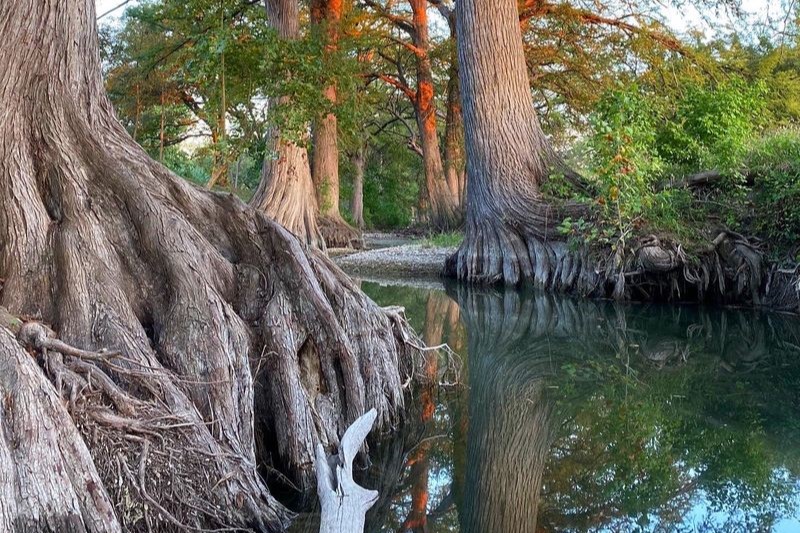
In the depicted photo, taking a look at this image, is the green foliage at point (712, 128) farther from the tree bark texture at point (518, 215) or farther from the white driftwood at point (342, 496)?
the white driftwood at point (342, 496)

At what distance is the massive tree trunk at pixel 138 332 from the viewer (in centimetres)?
254

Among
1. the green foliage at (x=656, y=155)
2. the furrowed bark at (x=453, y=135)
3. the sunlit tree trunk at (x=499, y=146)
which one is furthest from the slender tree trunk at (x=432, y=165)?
the green foliage at (x=656, y=155)

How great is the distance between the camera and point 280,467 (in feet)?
11.8

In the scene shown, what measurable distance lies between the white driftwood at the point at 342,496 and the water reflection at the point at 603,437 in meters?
0.29

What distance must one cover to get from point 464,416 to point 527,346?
2.35 metres

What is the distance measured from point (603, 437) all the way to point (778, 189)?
591cm

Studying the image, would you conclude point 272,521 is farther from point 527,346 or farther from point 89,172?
point 527,346

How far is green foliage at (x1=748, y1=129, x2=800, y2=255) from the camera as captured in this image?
843 centimetres

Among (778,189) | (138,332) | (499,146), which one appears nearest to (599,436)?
(138,332)

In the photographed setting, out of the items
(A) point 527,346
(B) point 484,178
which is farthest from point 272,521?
(B) point 484,178

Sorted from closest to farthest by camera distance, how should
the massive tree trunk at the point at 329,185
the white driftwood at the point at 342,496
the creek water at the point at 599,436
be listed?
the white driftwood at the point at 342,496 → the creek water at the point at 599,436 → the massive tree trunk at the point at 329,185

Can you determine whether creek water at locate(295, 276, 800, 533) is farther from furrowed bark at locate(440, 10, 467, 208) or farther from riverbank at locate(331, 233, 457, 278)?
furrowed bark at locate(440, 10, 467, 208)

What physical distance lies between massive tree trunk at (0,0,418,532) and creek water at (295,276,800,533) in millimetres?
494

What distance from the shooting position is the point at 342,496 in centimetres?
288
